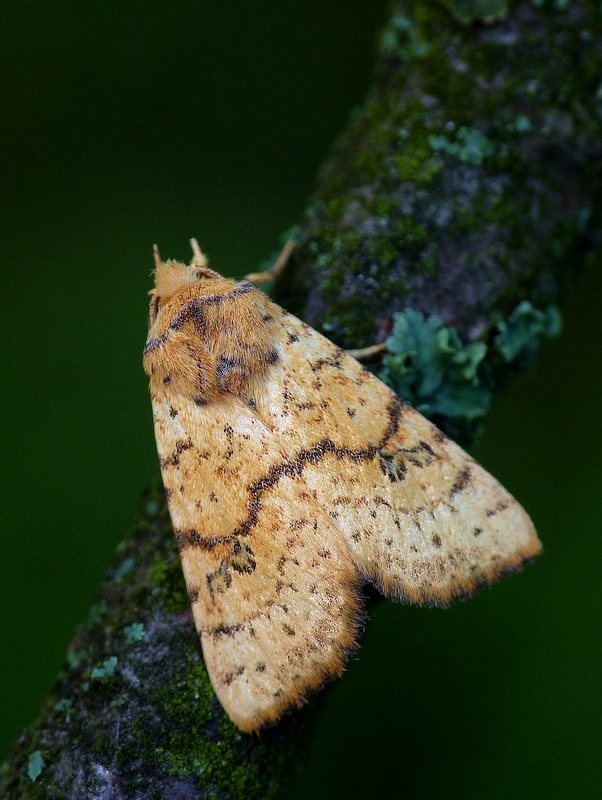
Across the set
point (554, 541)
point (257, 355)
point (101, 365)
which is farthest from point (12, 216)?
point (554, 541)

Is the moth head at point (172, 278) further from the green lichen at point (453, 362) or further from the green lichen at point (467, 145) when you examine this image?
the green lichen at point (467, 145)

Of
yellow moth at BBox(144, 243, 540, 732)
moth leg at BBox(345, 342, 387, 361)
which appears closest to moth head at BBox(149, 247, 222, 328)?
yellow moth at BBox(144, 243, 540, 732)

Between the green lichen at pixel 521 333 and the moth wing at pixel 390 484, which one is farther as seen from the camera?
the green lichen at pixel 521 333

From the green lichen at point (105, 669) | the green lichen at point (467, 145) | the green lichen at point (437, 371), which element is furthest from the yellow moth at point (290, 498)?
the green lichen at point (467, 145)

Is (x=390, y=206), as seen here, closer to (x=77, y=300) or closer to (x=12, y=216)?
(x=77, y=300)

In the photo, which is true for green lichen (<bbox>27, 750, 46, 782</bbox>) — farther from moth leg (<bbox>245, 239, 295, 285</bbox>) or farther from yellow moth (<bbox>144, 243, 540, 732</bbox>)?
moth leg (<bbox>245, 239, 295, 285</bbox>)

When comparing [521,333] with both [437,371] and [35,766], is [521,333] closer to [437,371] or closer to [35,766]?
[437,371]
